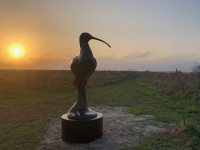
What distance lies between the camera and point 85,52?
28.9ft

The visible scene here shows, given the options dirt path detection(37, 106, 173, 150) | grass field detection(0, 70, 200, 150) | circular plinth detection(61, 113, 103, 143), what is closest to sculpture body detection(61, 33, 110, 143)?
circular plinth detection(61, 113, 103, 143)

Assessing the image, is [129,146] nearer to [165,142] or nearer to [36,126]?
[165,142]

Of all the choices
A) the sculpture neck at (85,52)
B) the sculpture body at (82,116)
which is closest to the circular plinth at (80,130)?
the sculpture body at (82,116)

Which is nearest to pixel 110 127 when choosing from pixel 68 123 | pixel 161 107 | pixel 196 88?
pixel 68 123

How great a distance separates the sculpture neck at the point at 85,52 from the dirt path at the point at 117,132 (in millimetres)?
2250

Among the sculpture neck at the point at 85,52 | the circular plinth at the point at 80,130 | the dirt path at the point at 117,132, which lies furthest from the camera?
the sculpture neck at the point at 85,52

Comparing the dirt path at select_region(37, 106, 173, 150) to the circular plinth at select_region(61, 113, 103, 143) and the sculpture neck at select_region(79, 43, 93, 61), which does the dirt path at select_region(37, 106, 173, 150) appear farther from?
the sculpture neck at select_region(79, 43, 93, 61)

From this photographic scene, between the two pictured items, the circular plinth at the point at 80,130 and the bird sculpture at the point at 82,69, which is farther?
the bird sculpture at the point at 82,69

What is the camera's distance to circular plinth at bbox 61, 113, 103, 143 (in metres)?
8.56

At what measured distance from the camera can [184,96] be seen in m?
17.0

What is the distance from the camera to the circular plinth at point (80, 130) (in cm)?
856

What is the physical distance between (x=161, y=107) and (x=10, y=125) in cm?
664

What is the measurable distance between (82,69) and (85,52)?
47 cm

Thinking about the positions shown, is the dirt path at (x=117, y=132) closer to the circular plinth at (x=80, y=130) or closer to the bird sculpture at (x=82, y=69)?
the circular plinth at (x=80, y=130)
